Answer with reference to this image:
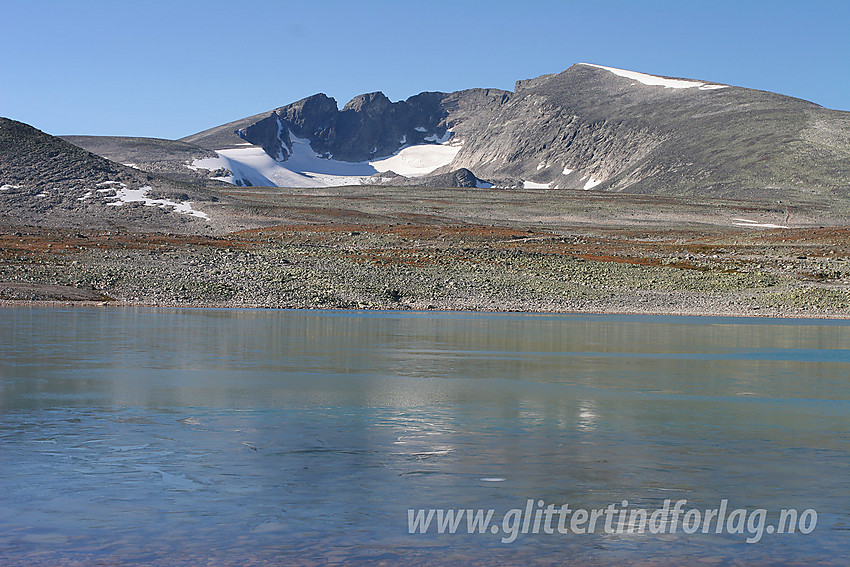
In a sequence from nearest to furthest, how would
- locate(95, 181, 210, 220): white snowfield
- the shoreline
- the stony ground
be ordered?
the shoreline → the stony ground → locate(95, 181, 210, 220): white snowfield

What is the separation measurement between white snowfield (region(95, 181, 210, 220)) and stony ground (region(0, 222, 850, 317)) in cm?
1949

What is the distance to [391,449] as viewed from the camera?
1145 centimetres

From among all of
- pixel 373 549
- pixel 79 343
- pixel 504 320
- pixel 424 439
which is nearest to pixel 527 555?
pixel 373 549

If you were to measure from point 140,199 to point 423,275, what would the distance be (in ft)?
168

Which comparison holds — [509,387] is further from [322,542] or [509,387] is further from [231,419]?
[322,542]

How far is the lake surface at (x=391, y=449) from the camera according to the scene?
7727 mm

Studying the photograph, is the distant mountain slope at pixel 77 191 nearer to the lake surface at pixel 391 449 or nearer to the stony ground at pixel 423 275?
the stony ground at pixel 423 275

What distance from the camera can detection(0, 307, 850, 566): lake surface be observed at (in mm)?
7727

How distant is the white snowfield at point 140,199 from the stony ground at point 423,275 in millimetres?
19485

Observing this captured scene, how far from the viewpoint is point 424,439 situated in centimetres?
1216

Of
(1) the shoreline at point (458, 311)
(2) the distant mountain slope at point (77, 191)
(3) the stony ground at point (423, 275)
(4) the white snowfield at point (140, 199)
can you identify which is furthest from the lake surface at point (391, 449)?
(4) the white snowfield at point (140, 199)

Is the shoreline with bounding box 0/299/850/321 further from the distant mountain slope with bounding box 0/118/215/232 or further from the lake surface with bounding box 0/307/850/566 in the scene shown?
the distant mountain slope with bounding box 0/118/215/232

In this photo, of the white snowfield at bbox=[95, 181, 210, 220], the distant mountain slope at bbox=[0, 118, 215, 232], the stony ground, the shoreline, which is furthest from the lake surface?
the white snowfield at bbox=[95, 181, 210, 220]

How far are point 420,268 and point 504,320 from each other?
16.3 m
